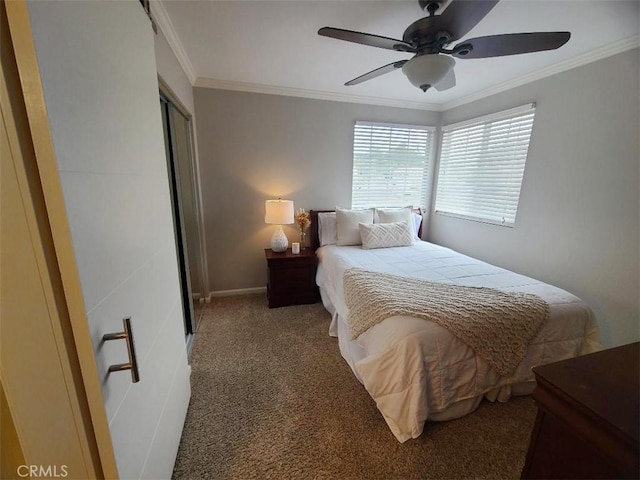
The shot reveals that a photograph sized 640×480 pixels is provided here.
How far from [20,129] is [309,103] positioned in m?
2.86

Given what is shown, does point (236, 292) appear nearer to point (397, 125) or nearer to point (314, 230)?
point (314, 230)

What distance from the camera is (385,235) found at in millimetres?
2902

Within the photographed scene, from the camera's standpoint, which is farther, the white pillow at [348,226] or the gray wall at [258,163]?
the white pillow at [348,226]

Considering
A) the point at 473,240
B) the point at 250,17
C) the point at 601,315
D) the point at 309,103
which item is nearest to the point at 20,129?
the point at 250,17

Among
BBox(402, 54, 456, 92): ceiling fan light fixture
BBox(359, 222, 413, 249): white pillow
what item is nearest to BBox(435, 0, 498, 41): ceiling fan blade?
BBox(402, 54, 456, 92): ceiling fan light fixture

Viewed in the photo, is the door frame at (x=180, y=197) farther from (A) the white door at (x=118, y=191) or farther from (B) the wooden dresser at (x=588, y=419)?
(B) the wooden dresser at (x=588, y=419)

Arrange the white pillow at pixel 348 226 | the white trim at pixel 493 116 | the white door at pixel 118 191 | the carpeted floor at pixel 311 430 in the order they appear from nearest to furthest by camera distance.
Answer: the white door at pixel 118 191, the carpeted floor at pixel 311 430, the white trim at pixel 493 116, the white pillow at pixel 348 226

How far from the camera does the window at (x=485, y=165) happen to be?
8.38 feet

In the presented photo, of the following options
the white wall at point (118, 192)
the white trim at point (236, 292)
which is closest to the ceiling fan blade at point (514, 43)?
the white wall at point (118, 192)

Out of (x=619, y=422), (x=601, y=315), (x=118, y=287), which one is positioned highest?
(x=118, y=287)

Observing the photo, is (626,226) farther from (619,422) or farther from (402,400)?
(619,422)

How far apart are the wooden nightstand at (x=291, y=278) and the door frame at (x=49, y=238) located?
6.83 ft

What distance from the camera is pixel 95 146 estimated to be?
67cm

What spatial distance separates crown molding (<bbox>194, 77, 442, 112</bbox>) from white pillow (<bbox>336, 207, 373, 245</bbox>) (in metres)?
1.36
